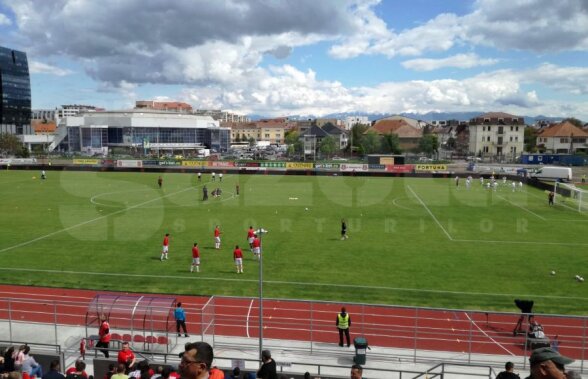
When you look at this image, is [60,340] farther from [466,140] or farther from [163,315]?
[466,140]

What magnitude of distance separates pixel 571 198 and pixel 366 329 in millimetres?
42599

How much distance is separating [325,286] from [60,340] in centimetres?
1069

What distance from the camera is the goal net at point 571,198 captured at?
44.5 metres

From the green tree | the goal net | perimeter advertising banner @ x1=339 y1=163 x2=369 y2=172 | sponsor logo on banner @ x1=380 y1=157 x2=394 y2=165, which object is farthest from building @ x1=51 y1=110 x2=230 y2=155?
the goal net

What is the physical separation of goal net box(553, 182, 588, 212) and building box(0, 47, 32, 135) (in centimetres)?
17760

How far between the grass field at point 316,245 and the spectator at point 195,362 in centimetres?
1619

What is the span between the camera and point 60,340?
48.9 ft

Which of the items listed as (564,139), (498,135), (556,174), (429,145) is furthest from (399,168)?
(564,139)

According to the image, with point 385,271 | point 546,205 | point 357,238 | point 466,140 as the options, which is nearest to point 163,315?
point 385,271

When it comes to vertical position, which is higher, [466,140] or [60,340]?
A: [466,140]

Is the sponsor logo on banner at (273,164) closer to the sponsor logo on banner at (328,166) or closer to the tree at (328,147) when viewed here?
the sponsor logo on banner at (328,166)

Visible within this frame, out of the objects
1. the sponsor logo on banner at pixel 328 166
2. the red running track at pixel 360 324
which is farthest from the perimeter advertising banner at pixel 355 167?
the red running track at pixel 360 324

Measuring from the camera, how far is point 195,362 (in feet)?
11.1

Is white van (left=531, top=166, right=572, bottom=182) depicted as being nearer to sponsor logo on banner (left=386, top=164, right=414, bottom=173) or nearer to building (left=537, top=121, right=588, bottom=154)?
sponsor logo on banner (left=386, top=164, right=414, bottom=173)
